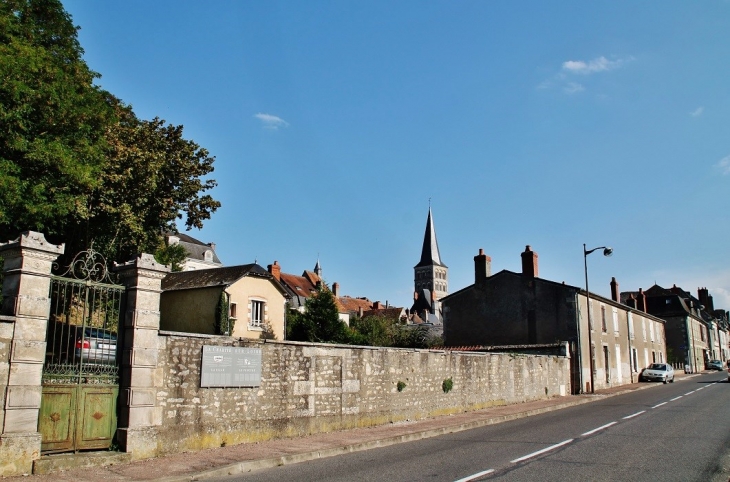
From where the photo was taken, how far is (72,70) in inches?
792

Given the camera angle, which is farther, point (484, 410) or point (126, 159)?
point (126, 159)

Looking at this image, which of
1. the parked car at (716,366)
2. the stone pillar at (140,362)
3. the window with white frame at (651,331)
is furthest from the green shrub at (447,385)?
the parked car at (716,366)

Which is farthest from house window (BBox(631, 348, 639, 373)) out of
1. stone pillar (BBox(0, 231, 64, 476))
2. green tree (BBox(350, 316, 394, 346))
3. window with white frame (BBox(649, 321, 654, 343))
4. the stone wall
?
stone pillar (BBox(0, 231, 64, 476))

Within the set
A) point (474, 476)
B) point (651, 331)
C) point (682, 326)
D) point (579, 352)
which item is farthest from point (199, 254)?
point (474, 476)

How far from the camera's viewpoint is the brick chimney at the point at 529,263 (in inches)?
1226

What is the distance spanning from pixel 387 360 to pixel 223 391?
208 inches

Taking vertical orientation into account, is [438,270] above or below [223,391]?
above

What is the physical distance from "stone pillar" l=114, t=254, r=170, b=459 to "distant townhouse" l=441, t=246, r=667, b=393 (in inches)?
902

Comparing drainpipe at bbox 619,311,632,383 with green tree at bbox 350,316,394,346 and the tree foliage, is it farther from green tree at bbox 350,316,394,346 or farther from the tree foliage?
the tree foliage

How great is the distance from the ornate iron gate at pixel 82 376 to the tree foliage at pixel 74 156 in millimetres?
8144

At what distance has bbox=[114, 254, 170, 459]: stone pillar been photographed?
9.41 m

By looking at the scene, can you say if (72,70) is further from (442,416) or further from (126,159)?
(442,416)

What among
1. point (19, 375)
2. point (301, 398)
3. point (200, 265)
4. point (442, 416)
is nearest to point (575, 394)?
point (442, 416)

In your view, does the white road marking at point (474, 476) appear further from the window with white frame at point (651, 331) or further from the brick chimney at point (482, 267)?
the window with white frame at point (651, 331)
